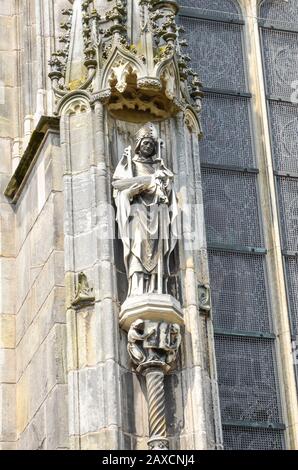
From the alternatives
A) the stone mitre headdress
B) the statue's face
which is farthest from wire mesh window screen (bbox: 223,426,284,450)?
the stone mitre headdress

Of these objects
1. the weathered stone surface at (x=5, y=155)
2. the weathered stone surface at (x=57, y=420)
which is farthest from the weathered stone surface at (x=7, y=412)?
the weathered stone surface at (x=5, y=155)

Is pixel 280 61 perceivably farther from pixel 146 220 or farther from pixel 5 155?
pixel 146 220

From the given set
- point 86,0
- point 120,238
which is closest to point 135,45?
point 86,0

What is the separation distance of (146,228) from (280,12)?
19.3ft

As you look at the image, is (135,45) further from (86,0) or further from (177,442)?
(177,442)

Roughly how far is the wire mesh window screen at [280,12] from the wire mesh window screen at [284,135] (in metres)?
1.34

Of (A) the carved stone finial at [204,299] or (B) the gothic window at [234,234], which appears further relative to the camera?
(B) the gothic window at [234,234]

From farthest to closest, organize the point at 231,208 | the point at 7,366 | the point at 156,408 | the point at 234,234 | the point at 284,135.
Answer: the point at 284,135 < the point at 231,208 < the point at 234,234 < the point at 7,366 < the point at 156,408

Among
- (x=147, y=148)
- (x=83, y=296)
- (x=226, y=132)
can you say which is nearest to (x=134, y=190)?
(x=147, y=148)

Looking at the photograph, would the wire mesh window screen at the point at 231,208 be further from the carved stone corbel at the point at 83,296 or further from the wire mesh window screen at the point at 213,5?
the carved stone corbel at the point at 83,296

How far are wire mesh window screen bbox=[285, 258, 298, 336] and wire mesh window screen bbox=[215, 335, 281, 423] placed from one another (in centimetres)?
42

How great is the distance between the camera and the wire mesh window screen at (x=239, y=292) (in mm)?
19953

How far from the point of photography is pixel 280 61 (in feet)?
72.9

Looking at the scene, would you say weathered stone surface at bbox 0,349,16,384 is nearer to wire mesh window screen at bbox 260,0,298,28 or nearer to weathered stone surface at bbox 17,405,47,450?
weathered stone surface at bbox 17,405,47,450
